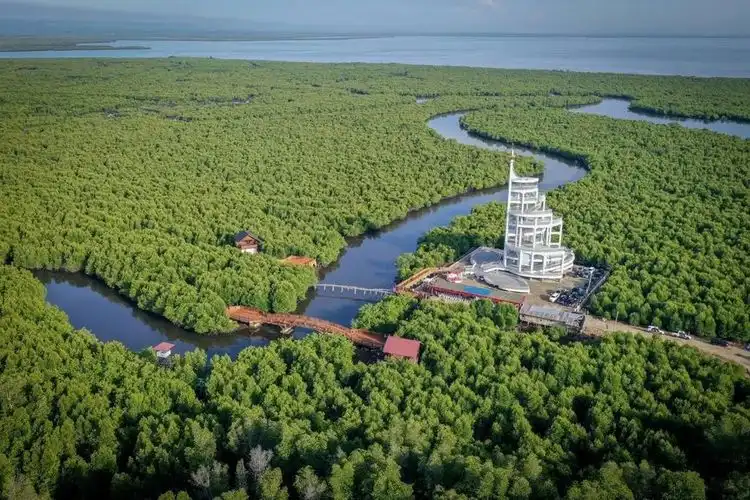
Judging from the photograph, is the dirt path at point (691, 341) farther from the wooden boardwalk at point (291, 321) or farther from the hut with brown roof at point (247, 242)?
the hut with brown roof at point (247, 242)

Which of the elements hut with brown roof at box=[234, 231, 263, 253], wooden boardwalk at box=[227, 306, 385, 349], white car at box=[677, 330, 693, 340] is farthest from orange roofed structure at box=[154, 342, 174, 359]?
white car at box=[677, 330, 693, 340]

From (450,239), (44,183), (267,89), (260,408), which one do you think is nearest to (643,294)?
(450,239)

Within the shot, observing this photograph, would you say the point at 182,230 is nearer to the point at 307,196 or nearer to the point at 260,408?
the point at 307,196

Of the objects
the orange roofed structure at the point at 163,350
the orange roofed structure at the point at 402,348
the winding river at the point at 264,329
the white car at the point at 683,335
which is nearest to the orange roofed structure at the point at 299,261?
the winding river at the point at 264,329

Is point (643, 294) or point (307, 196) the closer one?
point (643, 294)

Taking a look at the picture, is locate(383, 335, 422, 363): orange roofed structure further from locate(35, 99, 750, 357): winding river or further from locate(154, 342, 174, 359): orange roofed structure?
locate(154, 342, 174, 359): orange roofed structure

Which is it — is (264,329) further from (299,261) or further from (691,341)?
(691,341)
